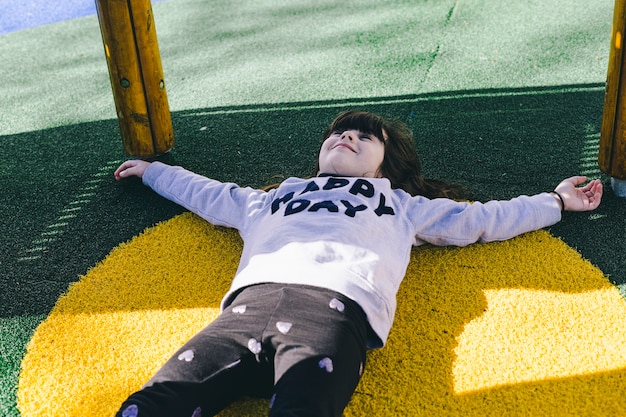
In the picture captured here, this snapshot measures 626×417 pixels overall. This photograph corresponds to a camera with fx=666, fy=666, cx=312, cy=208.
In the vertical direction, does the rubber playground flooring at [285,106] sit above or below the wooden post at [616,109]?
below

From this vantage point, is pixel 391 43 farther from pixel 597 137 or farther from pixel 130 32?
pixel 130 32

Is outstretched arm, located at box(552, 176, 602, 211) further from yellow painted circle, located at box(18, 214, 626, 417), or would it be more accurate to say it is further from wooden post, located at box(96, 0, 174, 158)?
wooden post, located at box(96, 0, 174, 158)

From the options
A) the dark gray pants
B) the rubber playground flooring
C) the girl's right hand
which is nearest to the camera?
the dark gray pants

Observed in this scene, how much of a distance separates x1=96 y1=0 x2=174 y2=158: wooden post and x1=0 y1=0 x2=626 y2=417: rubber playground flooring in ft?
→ 0.69

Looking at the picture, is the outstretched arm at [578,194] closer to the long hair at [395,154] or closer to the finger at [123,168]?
the long hair at [395,154]

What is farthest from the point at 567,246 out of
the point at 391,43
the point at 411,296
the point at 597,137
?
the point at 391,43

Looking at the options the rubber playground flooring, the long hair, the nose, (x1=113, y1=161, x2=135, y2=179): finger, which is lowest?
the rubber playground flooring

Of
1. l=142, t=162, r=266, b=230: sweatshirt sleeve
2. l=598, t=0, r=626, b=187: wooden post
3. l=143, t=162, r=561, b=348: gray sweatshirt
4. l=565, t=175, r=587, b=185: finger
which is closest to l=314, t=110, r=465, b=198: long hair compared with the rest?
l=143, t=162, r=561, b=348: gray sweatshirt

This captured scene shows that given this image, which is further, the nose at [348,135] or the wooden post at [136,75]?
the wooden post at [136,75]

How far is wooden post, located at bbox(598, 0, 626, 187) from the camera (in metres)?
2.50

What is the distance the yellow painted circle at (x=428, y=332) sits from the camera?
1915 millimetres

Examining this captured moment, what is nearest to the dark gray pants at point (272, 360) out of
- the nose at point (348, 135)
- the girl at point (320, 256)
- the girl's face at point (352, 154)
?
the girl at point (320, 256)

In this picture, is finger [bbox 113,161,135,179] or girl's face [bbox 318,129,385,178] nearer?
girl's face [bbox 318,129,385,178]

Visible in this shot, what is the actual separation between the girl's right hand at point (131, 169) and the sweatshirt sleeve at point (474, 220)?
1305 millimetres
